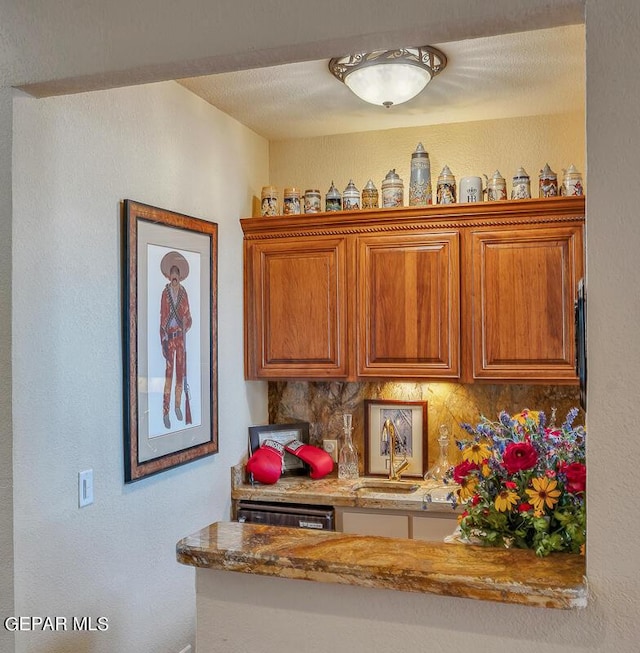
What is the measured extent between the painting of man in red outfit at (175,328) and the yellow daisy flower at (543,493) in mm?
1565

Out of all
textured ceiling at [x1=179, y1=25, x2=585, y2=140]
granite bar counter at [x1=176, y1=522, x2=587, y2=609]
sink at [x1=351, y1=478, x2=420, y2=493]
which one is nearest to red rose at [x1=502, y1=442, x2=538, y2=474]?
granite bar counter at [x1=176, y1=522, x2=587, y2=609]

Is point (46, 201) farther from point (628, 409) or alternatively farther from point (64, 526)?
point (628, 409)

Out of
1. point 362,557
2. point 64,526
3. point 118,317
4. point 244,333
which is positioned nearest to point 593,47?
point 362,557

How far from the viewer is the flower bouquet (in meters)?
1.48

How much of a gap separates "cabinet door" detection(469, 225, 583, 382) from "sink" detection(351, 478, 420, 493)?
647 mm

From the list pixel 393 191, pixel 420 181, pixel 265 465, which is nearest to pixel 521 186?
pixel 420 181

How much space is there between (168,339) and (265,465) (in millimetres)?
905

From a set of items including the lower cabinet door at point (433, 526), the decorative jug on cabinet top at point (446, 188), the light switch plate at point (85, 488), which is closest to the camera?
the light switch plate at point (85, 488)

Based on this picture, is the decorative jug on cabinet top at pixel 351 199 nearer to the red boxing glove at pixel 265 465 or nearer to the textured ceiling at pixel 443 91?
the textured ceiling at pixel 443 91

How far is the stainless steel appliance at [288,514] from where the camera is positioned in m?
3.07

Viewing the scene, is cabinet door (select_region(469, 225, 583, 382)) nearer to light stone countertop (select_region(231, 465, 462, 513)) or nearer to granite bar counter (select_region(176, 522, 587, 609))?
light stone countertop (select_region(231, 465, 462, 513))

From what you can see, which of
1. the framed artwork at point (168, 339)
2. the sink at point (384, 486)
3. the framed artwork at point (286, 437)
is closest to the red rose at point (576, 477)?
the framed artwork at point (168, 339)

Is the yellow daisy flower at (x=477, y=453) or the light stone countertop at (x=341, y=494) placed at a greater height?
the yellow daisy flower at (x=477, y=453)

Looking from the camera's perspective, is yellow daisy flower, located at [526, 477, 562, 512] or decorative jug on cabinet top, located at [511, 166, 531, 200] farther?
decorative jug on cabinet top, located at [511, 166, 531, 200]
